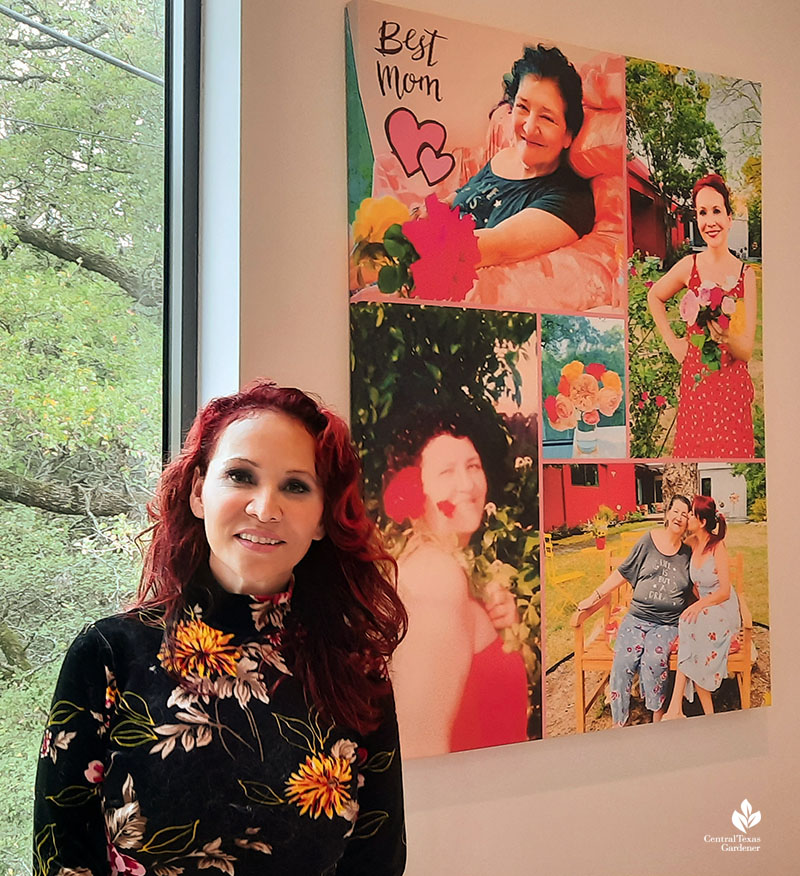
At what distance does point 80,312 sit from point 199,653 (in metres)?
0.72

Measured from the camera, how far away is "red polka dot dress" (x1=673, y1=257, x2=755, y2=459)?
7.00 feet

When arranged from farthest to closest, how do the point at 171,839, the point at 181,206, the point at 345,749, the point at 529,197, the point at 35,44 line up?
the point at 529,197, the point at 181,206, the point at 35,44, the point at 345,749, the point at 171,839

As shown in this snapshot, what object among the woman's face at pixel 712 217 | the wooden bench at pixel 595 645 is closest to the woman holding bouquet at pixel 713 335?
the woman's face at pixel 712 217

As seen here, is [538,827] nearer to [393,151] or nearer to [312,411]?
[312,411]

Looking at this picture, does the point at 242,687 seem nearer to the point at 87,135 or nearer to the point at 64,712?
Answer: the point at 64,712

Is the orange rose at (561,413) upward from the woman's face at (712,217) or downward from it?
downward

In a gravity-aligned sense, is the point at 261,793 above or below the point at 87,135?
below

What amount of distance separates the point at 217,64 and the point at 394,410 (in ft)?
2.19

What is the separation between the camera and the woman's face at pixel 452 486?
1846mm

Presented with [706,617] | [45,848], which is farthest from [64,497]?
[706,617]

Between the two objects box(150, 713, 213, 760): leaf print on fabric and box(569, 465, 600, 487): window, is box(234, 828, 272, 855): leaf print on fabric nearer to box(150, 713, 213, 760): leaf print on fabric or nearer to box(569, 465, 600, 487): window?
box(150, 713, 213, 760): leaf print on fabric

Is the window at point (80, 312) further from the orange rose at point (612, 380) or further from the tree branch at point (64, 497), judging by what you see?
the orange rose at point (612, 380)

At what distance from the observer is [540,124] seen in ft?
6.45

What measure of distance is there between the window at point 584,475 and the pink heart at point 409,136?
2.07 feet
